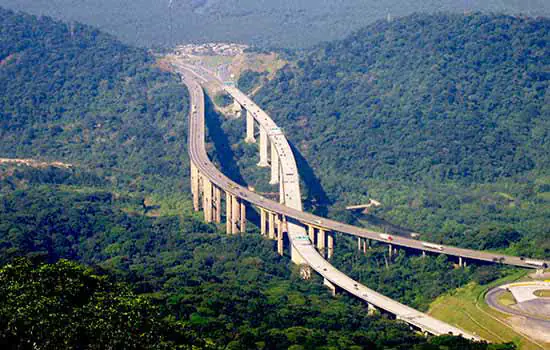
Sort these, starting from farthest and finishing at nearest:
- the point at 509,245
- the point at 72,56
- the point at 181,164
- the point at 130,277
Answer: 1. the point at 72,56
2. the point at 181,164
3. the point at 509,245
4. the point at 130,277

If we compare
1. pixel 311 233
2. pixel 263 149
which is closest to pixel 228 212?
pixel 311 233

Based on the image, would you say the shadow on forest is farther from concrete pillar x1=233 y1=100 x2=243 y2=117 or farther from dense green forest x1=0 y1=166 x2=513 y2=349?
concrete pillar x1=233 y1=100 x2=243 y2=117

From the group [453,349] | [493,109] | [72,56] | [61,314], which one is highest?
[72,56]

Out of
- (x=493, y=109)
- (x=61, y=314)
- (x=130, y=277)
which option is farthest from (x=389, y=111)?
(x=61, y=314)

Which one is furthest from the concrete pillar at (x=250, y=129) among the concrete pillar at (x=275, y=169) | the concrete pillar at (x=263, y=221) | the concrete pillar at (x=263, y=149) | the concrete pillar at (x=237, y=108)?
the concrete pillar at (x=263, y=221)

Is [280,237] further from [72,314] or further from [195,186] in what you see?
[72,314]

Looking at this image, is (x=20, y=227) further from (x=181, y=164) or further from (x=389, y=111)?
(x=389, y=111)
